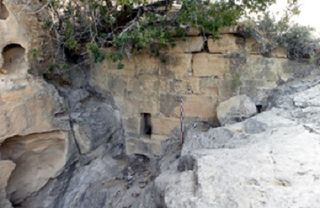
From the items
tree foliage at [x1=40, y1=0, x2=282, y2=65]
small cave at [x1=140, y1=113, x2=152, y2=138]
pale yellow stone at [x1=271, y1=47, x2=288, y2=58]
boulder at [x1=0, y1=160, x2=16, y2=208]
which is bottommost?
boulder at [x1=0, y1=160, x2=16, y2=208]

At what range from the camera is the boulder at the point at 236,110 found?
4.22 metres

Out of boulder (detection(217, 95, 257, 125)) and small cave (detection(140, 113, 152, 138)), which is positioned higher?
boulder (detection(217, 95, 257, 125))

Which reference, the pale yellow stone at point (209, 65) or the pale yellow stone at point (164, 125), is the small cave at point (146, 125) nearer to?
the pale yellow stone at point (164, 125)

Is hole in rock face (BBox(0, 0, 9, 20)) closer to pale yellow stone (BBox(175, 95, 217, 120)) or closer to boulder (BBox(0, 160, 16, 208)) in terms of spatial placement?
boulder (BBox(0, 160, 16, 208))

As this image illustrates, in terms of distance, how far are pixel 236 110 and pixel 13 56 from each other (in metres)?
2.40

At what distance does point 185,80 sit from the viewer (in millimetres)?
4578

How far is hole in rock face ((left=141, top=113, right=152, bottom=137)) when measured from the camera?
4.97m

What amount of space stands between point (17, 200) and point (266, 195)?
3.11 meters

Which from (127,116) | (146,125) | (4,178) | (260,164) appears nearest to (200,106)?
(146,125)

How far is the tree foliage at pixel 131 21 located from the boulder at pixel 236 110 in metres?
0.73

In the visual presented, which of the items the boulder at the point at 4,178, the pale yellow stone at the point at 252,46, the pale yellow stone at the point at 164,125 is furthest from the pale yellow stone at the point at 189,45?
the boulder at the point at 4,178

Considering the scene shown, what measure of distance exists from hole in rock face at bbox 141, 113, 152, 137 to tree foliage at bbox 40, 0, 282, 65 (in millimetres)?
825

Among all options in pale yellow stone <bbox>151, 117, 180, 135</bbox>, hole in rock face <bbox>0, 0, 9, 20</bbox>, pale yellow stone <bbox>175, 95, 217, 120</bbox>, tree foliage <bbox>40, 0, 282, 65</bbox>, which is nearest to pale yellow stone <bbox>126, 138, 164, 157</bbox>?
pale yellow stone <bbox>151, 117, 180, 135</bbox>

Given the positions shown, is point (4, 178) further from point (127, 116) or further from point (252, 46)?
point (252, 46)
